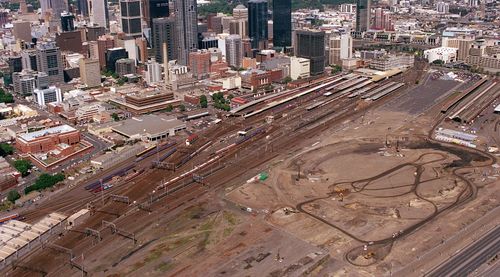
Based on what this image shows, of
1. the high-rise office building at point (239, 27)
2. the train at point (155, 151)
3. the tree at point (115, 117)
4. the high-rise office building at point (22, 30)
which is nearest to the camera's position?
the train at point (155, 151)

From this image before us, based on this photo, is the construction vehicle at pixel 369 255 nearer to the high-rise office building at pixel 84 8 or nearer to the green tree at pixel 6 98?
the green tree at pixel 6 98

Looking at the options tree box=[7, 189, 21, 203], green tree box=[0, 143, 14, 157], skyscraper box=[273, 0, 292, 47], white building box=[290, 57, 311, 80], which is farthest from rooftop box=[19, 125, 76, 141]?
skyscraper box=[273, 0, 292, 47]

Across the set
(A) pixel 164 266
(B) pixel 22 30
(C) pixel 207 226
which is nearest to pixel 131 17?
(B) pixel 22 30

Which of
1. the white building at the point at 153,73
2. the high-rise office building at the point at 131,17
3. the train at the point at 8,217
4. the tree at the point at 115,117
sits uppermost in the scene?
the high-rise office building at the point at 131,17

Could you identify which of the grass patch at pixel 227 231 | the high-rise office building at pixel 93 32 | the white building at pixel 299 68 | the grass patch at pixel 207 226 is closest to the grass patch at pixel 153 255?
the grass patch at pixel 207 226

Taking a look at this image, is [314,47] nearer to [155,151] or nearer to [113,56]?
[113,56]

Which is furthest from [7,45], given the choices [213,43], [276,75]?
[276,75]
